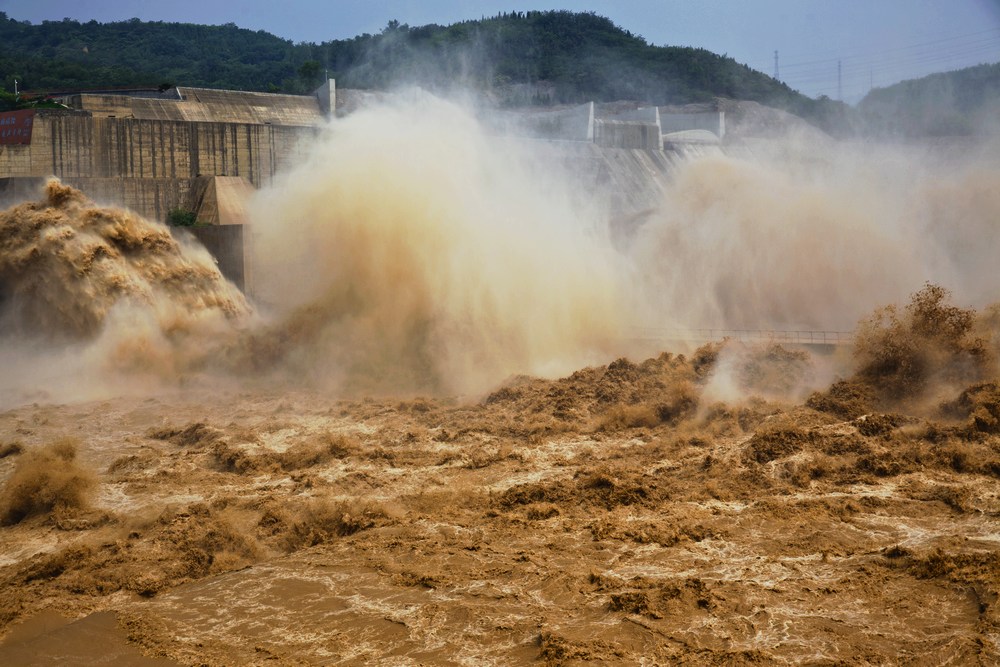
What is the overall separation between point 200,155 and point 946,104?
131 feet

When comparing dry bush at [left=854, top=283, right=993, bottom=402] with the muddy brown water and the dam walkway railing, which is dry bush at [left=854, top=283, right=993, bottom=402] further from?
the dam walkway railing

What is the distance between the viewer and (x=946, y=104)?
4809cm

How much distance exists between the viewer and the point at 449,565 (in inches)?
453

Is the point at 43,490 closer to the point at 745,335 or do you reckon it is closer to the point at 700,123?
the point at 745,335

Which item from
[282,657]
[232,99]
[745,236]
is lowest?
[282,657]

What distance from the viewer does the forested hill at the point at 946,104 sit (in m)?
44.8

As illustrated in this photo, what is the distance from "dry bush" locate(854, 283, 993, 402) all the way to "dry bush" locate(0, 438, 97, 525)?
1531 centimetres

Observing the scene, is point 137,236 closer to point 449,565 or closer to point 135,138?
point 135,138

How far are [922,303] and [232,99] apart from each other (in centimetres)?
4056

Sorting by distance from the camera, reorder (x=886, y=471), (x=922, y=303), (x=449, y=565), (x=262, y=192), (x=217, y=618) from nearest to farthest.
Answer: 1. (x=217, y=618)
2. (x=449, y=565)
3. (x=886, y=471)
4. (x=922, y=303)
5. (x=262, y=192)

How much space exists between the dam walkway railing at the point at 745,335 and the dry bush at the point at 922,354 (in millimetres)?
4472

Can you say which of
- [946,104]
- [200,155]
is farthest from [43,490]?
[946,104]

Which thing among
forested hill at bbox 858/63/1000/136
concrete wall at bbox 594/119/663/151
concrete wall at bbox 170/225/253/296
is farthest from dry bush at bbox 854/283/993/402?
concrete wall at bbox 594/119/663/151

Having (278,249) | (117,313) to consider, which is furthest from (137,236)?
(278,249)
